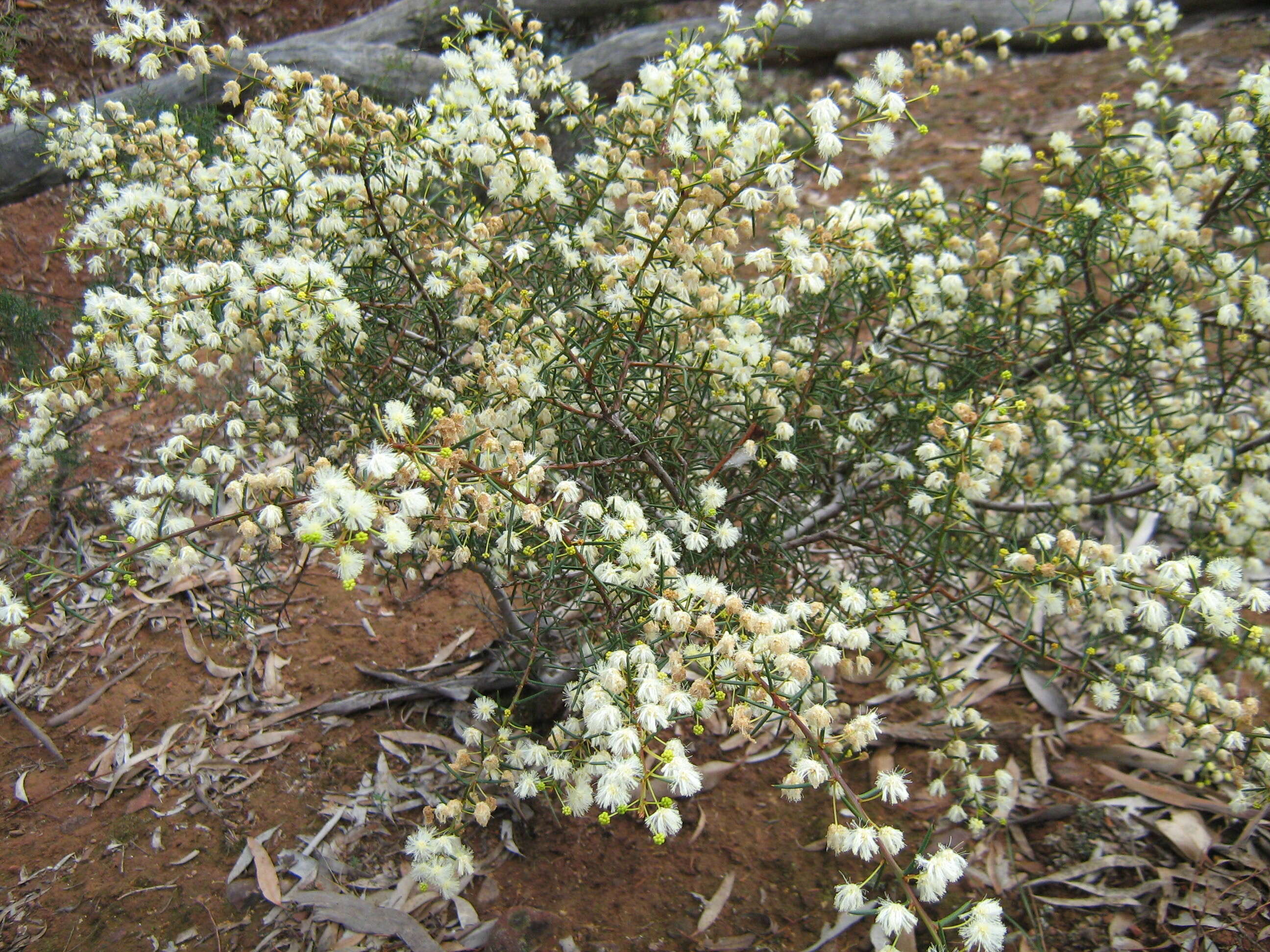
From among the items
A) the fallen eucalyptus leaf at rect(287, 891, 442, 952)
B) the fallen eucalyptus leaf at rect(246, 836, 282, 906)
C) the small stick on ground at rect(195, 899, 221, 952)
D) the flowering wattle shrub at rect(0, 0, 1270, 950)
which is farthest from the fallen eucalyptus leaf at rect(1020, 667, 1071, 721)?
the small stick on ground at rect(195, 899, 221, 952)

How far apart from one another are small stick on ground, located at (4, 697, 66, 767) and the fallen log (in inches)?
147

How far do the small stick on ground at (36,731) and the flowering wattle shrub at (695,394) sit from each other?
1.48 feet

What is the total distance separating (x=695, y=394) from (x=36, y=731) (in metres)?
3.08

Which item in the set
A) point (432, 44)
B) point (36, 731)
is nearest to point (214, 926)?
point (36, 731)

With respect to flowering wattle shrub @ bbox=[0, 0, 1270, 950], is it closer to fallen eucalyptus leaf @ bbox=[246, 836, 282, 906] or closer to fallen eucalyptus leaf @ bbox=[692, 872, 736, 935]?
fallen eucalyptus leaf @ bbox=[692, 872, 736, 935]

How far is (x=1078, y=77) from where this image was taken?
7.50m

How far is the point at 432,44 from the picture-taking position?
7172 mm

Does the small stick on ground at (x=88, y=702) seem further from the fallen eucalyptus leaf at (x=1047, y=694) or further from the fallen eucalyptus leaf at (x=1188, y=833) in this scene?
the fallen eucalyptus leaf at (x=1188, y=833)

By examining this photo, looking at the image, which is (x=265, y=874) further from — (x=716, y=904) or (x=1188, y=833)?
(x=1188, y=833)

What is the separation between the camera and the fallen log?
18.2ft

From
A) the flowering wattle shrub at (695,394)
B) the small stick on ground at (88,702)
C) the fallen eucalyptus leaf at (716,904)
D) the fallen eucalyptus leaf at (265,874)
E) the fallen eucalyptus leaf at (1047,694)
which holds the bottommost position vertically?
the fallen eucalyptus leaf at (1047,694)

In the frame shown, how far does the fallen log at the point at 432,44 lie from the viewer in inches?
218

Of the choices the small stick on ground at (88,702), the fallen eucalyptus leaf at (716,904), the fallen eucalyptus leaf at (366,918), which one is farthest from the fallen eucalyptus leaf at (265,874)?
the fallen eucalyptus leaf at (716,904)

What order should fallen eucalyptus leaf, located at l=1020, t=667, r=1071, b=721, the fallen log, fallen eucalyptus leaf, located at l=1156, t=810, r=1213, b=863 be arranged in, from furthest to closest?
the fallen log < fallen eucalyptus leaf, located at l=1020, t=667, r=1071, b=721 < fallen eucalyptus leaf, located at l=1156, t=810, r=1213, b=863
